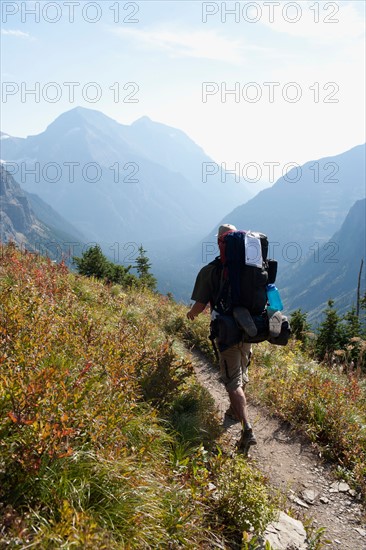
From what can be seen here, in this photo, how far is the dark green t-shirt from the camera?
19.6 ft

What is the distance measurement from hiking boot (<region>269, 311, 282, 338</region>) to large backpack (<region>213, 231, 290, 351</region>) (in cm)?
5

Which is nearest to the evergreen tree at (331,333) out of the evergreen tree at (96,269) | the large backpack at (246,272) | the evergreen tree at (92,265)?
the evergreen tree at (96,269)

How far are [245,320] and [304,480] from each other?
235 cm

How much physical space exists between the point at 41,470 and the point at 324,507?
149 inches

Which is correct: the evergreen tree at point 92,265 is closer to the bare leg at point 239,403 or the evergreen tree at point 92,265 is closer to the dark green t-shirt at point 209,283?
the dark green t-shirt at point 209,283

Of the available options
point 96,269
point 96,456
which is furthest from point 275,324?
point 96,269

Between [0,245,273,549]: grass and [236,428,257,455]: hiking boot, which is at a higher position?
[0,245,273,549]: grass

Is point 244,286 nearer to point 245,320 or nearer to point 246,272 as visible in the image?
point 246,272

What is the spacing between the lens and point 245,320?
5.49m

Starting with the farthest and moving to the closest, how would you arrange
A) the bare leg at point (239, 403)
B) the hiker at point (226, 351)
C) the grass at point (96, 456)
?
the hiker at point (226, 351), the bare leg at point (239, 403), the grass at point (96, 456)

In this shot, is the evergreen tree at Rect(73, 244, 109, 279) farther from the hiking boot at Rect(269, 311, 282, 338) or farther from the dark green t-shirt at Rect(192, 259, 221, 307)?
the hiking boot at Rect(269, 311, 282, 338)

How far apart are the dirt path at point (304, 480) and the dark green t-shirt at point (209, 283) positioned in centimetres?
200

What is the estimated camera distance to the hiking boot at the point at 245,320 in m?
5.42

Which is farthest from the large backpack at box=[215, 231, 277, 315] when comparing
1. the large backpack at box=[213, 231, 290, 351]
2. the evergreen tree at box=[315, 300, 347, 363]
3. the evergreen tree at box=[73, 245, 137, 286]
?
the evergreen tree at box=[315, 300, 347, 363]
